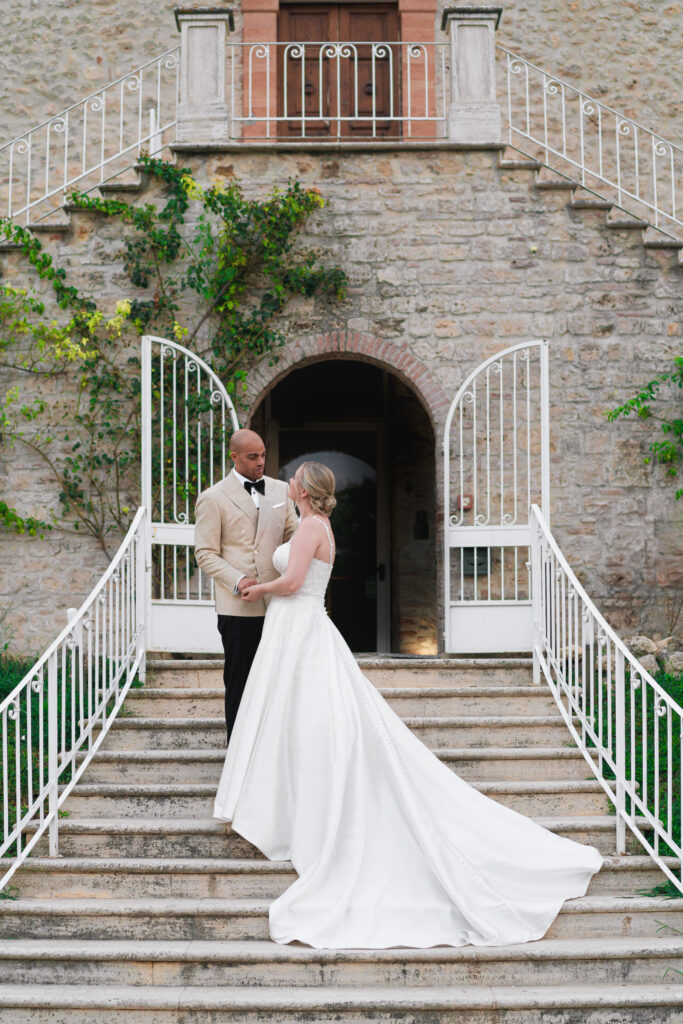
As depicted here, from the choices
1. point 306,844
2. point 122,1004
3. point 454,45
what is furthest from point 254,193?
point 122,1004

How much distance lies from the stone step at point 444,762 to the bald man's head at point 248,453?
1435 mm

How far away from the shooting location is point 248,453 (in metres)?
5.29

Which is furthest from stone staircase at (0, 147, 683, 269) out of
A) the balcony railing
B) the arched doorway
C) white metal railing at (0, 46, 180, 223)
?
the arched doorway

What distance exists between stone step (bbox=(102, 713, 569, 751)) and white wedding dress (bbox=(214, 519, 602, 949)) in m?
1.03

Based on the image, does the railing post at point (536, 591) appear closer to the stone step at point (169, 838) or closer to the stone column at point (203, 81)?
the stone step at point (169, 838)

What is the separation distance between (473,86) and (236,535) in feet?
15.4

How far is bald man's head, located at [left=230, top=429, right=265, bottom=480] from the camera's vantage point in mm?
5285

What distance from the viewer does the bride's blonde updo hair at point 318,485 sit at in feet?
15.3

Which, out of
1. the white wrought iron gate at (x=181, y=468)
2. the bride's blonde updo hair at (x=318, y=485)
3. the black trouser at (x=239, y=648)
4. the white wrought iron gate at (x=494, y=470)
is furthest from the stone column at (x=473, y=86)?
the black trouser at (x=239, y=648)

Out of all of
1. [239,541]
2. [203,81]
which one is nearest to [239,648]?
[239,541]

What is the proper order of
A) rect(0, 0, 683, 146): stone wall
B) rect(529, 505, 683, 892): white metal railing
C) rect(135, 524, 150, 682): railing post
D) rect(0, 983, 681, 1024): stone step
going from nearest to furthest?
rect(0, 983, 681, 1024): stone step, rect(529, 505, 683, 892): white metal railing, rect(135, 524, 150, 682): railing post, rect(0, 0, 683, 146): stone wall

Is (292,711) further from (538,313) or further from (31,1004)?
(538,313)

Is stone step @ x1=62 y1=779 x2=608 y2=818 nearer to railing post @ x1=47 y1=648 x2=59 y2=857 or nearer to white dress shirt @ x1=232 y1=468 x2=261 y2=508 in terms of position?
railing post @ x1=47 y1=648 x2=59 y2=857

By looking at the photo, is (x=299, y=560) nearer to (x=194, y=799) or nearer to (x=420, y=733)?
(x=194, y=799)
